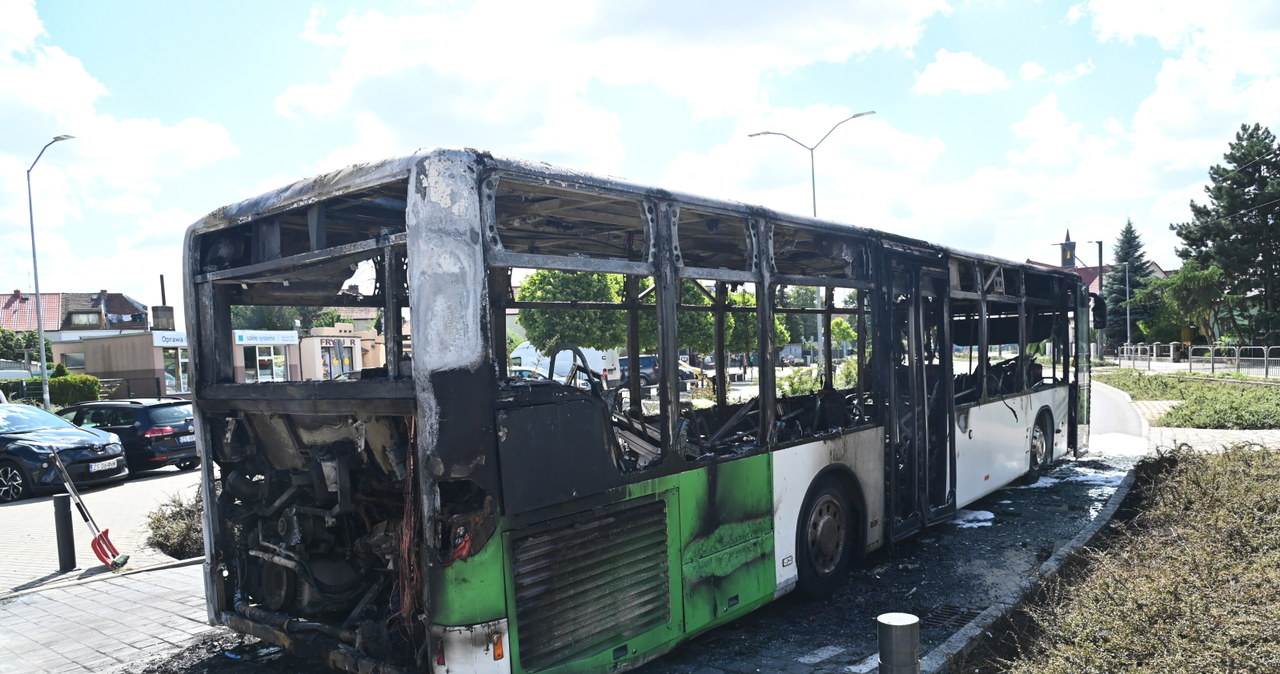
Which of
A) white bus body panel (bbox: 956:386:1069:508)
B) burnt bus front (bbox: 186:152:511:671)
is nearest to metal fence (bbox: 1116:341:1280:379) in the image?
white bus body panel (bbox: 956:386:1069:508)

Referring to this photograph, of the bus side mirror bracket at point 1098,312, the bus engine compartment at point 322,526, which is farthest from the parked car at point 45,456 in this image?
the bus side mirror bracket at point 1098,312

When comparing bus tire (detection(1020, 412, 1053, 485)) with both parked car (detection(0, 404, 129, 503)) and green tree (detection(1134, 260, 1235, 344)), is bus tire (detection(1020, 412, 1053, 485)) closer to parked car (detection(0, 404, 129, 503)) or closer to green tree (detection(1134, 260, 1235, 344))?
parked car (detection(0, 404, 129, 503))

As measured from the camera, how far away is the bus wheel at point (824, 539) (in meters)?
6.17

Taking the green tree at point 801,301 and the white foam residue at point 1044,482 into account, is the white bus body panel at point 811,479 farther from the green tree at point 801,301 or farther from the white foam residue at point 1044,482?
the white foam residue at point 1044,482

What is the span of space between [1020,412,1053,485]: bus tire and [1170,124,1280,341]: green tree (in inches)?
1721

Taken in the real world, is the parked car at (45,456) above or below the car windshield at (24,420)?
below

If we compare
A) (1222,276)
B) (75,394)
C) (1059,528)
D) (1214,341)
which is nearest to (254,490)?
(1059,528)

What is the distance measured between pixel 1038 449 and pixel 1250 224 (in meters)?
46.4

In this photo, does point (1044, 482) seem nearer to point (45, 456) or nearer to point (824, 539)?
point (824, 539)

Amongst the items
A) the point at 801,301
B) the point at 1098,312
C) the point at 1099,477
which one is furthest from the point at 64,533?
the point at 1098,312

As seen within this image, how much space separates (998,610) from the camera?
18.7 feet

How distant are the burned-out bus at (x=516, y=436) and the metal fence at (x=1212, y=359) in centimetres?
2795

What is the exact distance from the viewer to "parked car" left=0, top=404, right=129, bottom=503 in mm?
13430

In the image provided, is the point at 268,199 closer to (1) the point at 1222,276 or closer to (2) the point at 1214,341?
(1) the point at 1222,276
